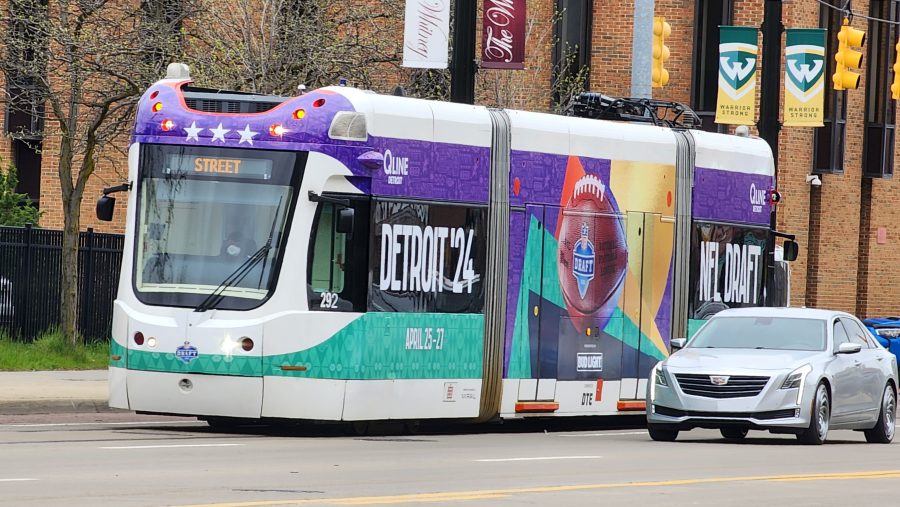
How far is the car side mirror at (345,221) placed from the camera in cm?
1688

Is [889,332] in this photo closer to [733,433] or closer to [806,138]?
[806,138]

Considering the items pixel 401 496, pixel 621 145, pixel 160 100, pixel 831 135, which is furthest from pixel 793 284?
pixel 401 496

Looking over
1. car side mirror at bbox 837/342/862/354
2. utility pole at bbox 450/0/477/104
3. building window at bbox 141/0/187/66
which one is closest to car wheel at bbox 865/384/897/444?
car side mirror at bbox 837/342/862/354

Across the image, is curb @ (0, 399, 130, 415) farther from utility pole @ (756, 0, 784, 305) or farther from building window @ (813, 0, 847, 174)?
building window @ (813, 0, 847, 174)

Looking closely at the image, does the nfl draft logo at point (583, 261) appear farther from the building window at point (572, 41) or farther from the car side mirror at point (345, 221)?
the building window at point (572, 41)

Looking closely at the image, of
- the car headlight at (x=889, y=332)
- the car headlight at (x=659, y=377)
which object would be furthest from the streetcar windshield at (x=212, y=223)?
the car headlight at (x=889, y=332)

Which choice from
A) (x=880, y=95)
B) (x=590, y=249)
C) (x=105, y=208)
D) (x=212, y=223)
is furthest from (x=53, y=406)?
(x=880, y=95)

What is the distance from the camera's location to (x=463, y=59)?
961 inches

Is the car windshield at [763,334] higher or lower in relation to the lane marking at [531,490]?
higher

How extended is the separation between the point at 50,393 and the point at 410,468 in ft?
27.9

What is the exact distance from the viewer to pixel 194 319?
1712cm

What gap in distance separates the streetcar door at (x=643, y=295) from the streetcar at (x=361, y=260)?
1.10 feet

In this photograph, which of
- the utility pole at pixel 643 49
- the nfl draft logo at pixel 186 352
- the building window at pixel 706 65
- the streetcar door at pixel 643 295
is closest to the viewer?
the nfl draft logo at pixel 186 352

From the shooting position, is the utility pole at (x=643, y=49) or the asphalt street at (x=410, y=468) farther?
the utility pole at (x=643, y=49)
